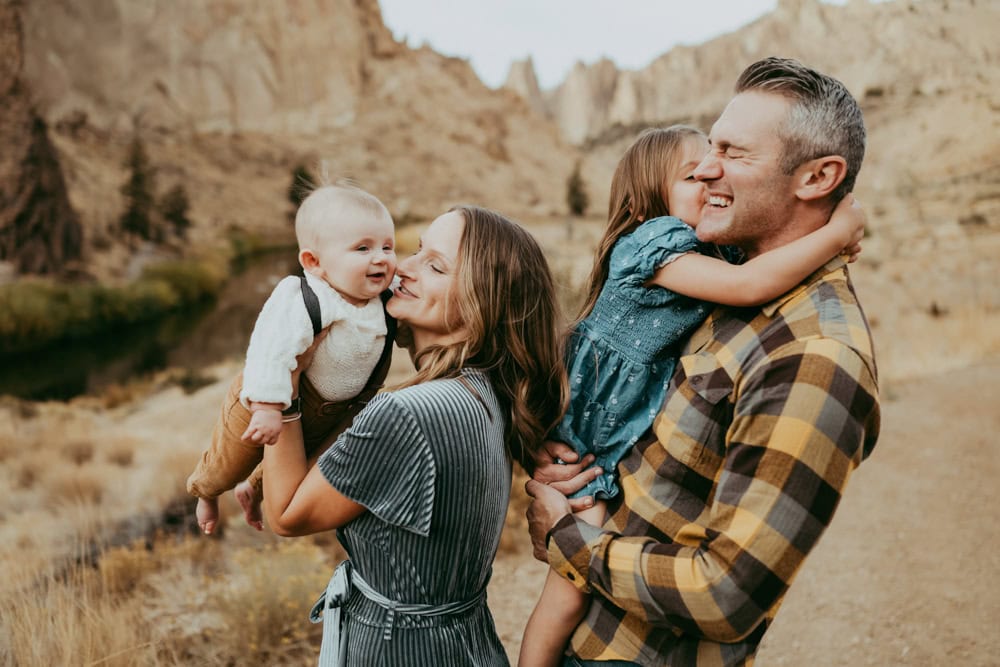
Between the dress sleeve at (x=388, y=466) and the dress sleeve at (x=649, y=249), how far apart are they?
2.47ft

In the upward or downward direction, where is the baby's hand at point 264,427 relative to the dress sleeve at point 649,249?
downward

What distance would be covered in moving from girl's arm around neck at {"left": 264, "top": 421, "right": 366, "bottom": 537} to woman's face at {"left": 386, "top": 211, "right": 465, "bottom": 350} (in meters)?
0.41

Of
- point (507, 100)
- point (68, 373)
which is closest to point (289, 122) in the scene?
point (507, 100)

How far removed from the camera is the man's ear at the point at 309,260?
6.58 ft

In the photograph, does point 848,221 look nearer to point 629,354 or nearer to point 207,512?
point 629,354

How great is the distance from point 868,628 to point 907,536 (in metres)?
1.58

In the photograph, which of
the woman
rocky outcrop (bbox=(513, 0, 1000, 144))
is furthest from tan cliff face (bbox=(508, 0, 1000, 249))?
the woman

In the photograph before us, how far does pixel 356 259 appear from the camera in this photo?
1.93 metres

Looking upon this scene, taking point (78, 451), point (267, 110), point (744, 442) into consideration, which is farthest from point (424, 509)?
point (267, 110)

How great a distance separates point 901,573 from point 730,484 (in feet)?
16.6

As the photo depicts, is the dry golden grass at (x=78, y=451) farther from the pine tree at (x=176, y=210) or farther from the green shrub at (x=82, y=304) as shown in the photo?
the pine tree at (x=176, y=210)

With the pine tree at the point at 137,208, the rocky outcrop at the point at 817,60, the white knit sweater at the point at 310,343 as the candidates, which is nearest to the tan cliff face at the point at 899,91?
the rocky outcrop at the point at 817,60

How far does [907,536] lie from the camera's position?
5965 mm

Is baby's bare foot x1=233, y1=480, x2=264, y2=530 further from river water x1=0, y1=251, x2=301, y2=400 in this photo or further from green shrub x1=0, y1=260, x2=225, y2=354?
green shrub x1=0, y1=260, x2=225, y2=354
